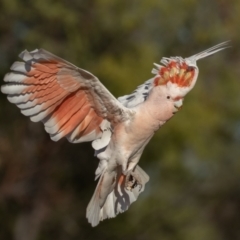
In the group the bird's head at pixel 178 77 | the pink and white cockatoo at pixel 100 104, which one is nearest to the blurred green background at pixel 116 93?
the pink and white cockatoo at pixel 100 104

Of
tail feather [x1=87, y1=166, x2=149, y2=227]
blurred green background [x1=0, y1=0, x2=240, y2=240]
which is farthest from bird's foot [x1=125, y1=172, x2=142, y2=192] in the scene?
blurred green background [x1=0, y1=0, x2=240, y2=240]

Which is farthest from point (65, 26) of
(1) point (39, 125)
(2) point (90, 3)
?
(1) point (39, 125)

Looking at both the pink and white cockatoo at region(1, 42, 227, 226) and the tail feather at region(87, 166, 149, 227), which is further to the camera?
the tail feather at region(87, 166, 149, 227)

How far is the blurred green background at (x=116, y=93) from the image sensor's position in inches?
512

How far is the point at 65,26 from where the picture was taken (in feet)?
43.3

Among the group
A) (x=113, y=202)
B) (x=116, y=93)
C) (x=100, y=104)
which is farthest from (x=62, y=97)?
(x=116, y=93)

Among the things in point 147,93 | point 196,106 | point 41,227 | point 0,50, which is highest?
point 0,50

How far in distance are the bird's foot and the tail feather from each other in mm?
23

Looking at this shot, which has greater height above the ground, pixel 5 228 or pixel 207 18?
pixel 207 18

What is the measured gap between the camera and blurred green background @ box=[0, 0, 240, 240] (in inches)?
512

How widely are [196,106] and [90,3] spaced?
248cm

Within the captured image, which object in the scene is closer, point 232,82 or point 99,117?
point 99,117

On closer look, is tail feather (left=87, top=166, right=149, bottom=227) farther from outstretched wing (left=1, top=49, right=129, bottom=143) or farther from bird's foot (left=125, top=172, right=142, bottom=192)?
outstretched wing (left=1, top=49, right=129, bottom=143)

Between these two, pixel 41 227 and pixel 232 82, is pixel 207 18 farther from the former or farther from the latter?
pixel 41 227
